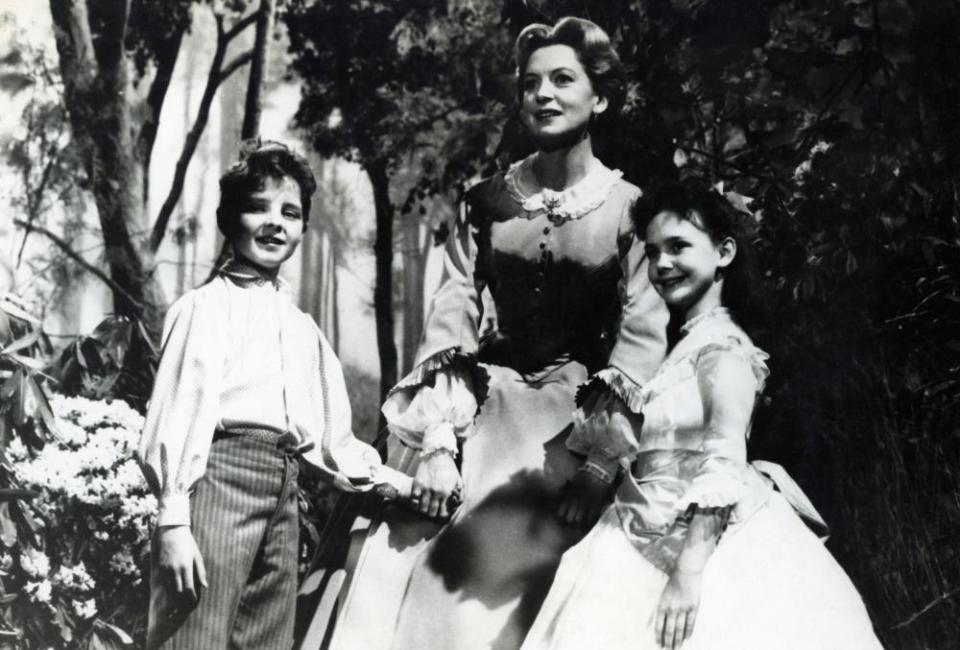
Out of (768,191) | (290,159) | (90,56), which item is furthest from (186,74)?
(768,191)

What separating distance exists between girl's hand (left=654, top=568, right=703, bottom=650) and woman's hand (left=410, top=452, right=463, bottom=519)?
45 cm

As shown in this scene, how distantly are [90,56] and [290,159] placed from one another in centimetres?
112

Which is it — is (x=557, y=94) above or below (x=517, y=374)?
above

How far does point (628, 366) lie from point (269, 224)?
67cm

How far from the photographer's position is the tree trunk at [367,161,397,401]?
2.86 metres

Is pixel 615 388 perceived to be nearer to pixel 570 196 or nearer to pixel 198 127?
pixel 570 196

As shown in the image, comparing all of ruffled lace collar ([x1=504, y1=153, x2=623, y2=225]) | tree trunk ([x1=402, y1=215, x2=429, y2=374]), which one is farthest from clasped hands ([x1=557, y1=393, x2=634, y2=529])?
tree trunk ([x1=402, y1=215, x2=429, y2=374])

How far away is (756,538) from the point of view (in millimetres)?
1758

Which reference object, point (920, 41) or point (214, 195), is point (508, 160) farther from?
point (920, 41)

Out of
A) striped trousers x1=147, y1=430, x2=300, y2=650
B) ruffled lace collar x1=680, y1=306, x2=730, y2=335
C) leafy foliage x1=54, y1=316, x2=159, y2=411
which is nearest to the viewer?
striped trousers x1=147, y1=430, x2=300, y2=650

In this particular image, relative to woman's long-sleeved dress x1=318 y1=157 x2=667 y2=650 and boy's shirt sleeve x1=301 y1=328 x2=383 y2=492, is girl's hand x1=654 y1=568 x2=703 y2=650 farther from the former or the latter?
boy's shirt sleeve x1=301 y1=328 x2=383 y2=492

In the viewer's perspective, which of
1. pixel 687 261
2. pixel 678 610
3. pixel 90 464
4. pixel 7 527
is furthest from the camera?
pixel 90 464

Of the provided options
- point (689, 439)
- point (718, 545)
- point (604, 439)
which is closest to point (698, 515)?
point (718, 545)

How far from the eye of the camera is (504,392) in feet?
7.16
